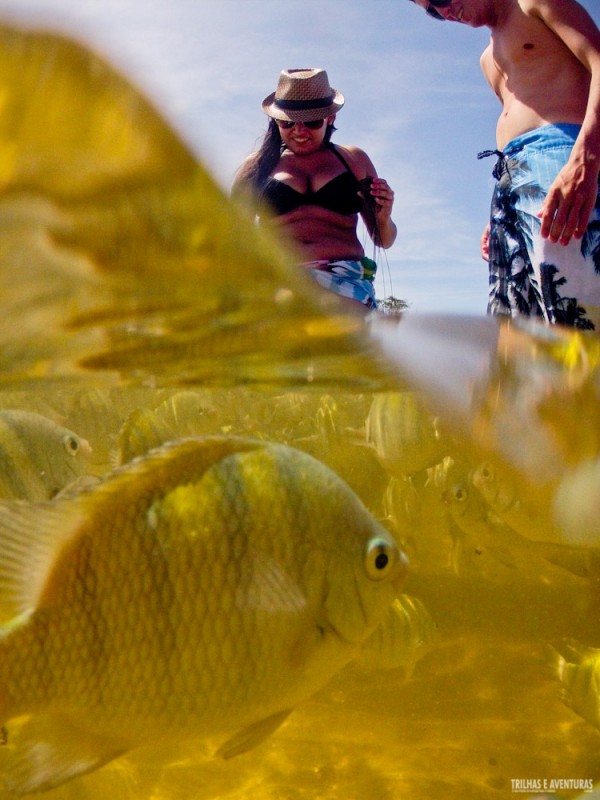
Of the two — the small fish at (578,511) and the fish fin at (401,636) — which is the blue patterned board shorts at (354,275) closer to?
the small fish at (578,511)

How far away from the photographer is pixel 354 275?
3.60 metres

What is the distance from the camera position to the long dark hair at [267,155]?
11.9 feet

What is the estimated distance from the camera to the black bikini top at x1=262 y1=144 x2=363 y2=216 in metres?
3.49

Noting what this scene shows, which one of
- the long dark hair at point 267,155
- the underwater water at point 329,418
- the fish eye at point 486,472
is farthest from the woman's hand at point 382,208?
the fish eye at point 486,472

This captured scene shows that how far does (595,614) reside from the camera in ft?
6.61

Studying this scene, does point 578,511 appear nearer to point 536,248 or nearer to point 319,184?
point 536,248

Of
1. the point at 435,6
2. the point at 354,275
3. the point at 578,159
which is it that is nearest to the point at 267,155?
the point at 354,275

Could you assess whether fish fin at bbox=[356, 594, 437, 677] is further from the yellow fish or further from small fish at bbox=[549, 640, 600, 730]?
small fish at bbox=[549, 640, 600, 730]

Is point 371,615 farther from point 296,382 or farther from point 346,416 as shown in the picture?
point 296,382

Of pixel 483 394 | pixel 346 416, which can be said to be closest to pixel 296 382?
pixel 346 416

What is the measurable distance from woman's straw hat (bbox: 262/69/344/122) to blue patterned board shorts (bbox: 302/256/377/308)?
751mm

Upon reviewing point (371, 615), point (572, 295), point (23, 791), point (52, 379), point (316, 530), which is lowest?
point (23, 791)

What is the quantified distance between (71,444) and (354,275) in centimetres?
232

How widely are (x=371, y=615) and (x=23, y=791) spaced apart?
64 centimetres
